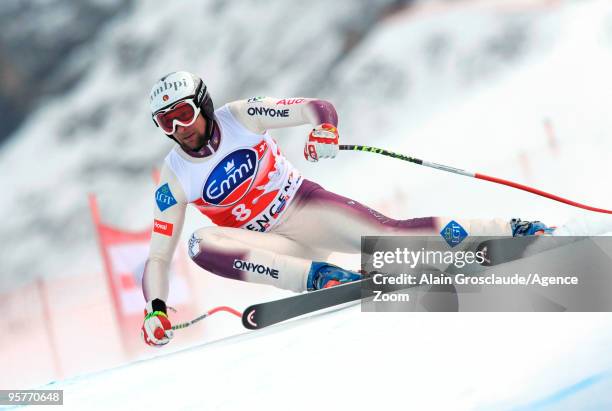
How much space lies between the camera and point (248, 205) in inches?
136

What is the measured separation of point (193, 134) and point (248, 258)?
580 millimetres

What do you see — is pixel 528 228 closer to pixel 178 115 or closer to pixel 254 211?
pixel 254 211

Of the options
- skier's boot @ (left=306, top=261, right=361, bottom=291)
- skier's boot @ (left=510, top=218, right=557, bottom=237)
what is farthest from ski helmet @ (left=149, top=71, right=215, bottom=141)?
skier's boot @ (left=510, top=218, right=557, bottom=237)

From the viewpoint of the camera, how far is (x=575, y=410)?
4.65 feet

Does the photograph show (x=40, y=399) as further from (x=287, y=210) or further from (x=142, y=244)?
(x=142, y=244)

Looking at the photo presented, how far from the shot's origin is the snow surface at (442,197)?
1.66 meters

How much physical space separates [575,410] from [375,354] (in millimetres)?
594

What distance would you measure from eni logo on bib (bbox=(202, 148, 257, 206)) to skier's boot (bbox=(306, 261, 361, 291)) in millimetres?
473

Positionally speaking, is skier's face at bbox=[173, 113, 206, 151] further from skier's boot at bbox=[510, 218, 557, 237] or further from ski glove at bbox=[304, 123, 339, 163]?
skier's boot at bbox=[510, 218, 557, 237]

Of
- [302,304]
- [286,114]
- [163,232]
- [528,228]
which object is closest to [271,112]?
[286,114]

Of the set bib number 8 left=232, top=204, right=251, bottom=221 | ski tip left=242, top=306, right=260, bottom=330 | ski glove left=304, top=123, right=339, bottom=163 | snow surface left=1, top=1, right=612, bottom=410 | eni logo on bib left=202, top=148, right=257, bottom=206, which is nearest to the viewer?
snow surface left=1, top=1, right=612, bottom=410

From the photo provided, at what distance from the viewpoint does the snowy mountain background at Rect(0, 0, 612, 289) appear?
42.5ft

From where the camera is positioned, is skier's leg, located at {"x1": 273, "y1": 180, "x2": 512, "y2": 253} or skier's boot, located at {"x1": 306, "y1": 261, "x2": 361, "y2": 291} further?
skier's leg, located at {"x1": 273, "y1": 180, "x2": 512, "y2": 253}

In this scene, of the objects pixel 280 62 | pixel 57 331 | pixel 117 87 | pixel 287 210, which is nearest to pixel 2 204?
pixel 117 87
